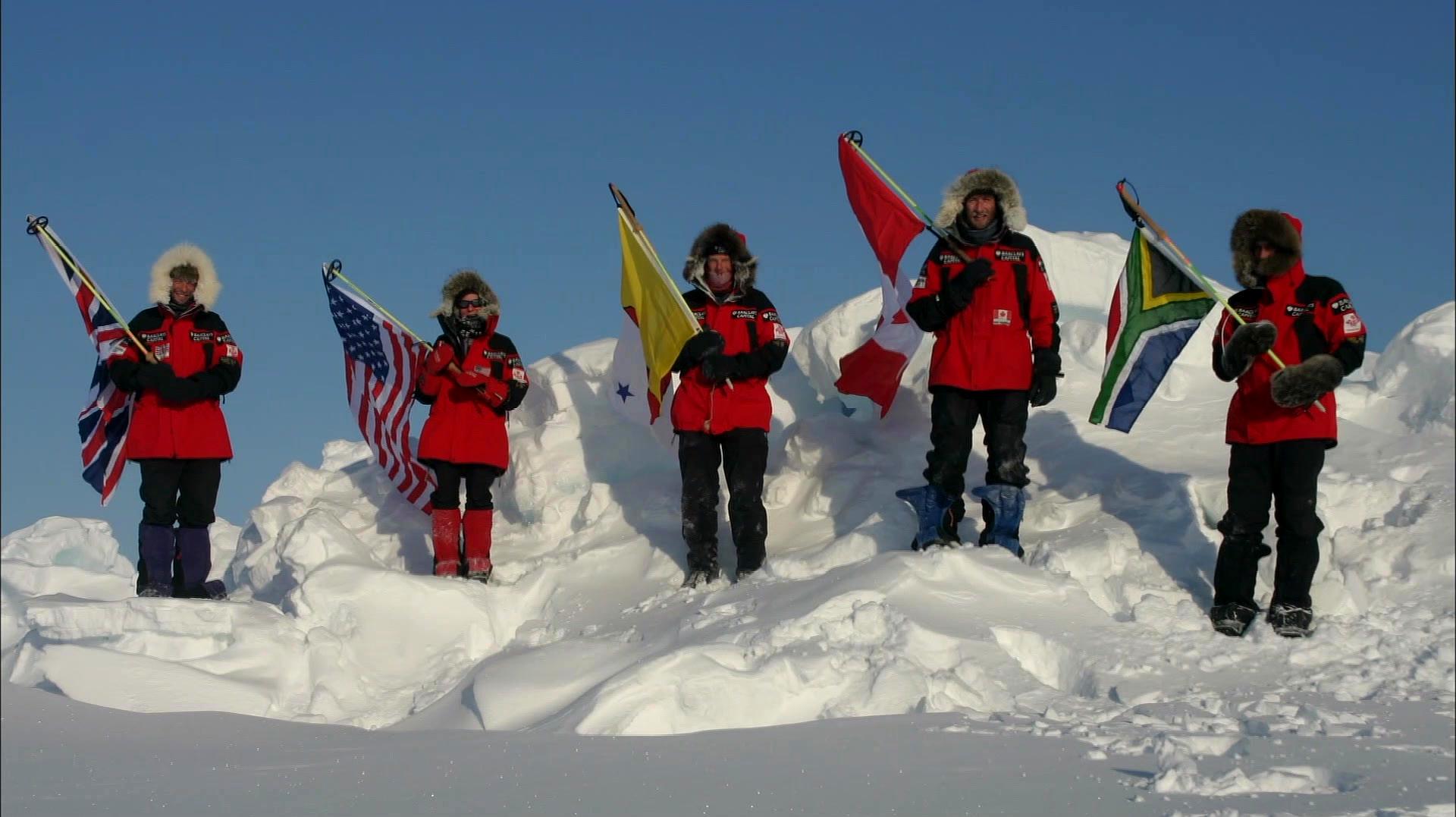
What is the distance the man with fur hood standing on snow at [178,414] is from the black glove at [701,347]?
261cm

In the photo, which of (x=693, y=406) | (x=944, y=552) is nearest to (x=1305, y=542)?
(x=944, y=552)

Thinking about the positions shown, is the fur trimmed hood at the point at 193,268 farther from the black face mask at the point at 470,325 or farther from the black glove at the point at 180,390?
the black face mask at the point at 470,325

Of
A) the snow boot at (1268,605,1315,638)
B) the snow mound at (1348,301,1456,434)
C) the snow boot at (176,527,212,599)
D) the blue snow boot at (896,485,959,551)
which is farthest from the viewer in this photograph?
the snow mound at (1348,301,1456,434)

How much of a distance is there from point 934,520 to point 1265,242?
2.11 meters

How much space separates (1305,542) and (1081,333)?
3695 mm

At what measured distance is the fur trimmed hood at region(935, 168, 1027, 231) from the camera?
7832mm

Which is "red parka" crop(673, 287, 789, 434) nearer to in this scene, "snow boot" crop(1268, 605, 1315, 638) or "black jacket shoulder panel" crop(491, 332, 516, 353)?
"black jacket shoulder panel" crop(491, 332, 516, 353)

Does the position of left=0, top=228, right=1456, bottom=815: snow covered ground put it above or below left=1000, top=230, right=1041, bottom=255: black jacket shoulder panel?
below

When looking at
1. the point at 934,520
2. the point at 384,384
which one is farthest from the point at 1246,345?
the point at 384,384

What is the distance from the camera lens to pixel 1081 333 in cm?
1041

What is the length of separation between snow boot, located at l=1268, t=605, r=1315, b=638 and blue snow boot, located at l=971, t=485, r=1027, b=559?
→ 1280mm

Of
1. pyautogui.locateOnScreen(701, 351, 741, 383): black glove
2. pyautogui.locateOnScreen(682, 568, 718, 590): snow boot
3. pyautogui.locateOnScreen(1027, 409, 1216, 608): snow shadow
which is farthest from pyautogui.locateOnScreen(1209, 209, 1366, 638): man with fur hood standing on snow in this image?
pyautogui.locateOnScreen(682, 568, 718, 590): snow boot

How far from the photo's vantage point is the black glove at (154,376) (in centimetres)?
833

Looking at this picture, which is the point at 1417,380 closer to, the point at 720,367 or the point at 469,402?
the point at 720,367
